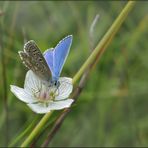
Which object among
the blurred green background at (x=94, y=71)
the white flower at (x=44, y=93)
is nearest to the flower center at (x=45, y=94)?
the white flower at (x=44, y=93)

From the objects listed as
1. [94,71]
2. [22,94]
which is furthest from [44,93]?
[94,71]

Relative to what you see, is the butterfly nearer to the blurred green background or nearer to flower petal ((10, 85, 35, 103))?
flower petal ((10, 85, 35, 103))

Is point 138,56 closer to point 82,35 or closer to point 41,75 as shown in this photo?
point 82,35

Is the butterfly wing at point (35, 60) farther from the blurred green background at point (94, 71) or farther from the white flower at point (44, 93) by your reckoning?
the blurred green background at point (94, 71)

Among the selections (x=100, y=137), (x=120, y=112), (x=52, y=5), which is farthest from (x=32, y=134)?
(x=52, y=5)

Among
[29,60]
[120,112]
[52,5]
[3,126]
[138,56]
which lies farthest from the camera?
[52,5]

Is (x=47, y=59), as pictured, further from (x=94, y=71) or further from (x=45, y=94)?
(x=94, y=71)
